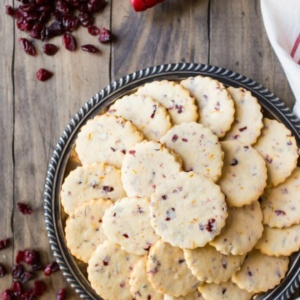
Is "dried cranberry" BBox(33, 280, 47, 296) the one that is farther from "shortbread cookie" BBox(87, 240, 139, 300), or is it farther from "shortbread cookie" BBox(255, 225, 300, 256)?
"shortbread cookie" BBox(255, 225, 300, 256)

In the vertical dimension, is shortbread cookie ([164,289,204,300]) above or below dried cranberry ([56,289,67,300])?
above

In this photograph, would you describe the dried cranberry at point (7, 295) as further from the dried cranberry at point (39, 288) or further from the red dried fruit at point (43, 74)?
the red dried fruit at point (43, 74)

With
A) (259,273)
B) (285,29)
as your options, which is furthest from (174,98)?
(259,273)

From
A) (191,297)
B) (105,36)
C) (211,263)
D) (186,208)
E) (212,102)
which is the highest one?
(105,36)

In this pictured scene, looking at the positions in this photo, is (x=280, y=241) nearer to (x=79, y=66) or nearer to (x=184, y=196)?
(x=184, y=196)

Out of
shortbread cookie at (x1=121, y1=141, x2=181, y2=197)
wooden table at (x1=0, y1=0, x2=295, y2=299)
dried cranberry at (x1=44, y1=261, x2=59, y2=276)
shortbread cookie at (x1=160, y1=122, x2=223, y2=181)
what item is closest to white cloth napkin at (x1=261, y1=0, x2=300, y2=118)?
wooden table at (x1=0, y1=0, x2=295, y2=299)
